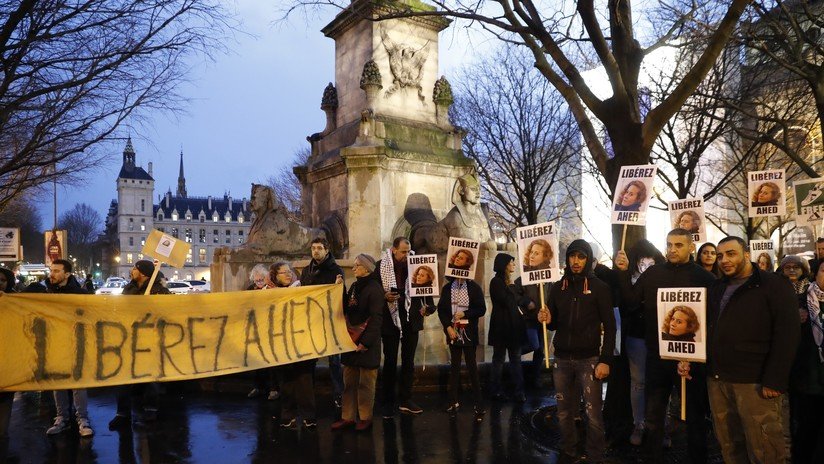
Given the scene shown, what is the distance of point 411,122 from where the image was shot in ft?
40.6

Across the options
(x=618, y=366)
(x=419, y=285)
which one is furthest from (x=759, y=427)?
(x=419, y=285)

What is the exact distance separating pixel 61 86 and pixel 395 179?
567 cm

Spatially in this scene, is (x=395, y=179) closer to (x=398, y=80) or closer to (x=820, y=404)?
(x=398, y=80)

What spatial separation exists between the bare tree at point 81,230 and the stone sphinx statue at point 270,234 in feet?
345

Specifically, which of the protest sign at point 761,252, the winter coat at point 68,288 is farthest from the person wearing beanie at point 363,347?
the protest sign at point 761,252

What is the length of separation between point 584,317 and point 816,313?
187cm

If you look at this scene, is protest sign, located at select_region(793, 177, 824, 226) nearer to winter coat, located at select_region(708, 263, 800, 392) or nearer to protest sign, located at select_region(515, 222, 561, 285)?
protest sign, located at select_region(515, 222, 561, 285)

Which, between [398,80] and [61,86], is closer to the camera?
[61,86]

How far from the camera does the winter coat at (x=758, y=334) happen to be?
475cm

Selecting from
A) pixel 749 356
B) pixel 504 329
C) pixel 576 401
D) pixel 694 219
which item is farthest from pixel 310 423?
pixel 694 219

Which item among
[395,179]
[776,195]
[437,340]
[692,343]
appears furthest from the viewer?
[395,179]

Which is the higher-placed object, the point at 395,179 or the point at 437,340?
the point at 395,179

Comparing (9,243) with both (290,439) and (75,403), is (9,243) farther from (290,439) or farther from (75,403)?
(290,439)

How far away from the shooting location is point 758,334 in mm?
4891
